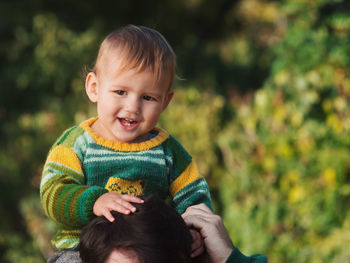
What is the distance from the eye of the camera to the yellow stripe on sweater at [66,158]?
6.92ft

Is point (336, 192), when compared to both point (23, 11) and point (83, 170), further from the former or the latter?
point (23, 11)

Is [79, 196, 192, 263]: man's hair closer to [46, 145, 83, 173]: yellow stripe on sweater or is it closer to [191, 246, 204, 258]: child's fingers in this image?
[191, 246, 204, 258]: child's fingers

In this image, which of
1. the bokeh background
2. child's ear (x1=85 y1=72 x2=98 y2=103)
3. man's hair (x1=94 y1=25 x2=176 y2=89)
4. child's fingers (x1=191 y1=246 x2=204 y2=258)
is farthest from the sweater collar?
the bokeh background

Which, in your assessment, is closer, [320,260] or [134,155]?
[134,155]

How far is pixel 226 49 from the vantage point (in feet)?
44.1

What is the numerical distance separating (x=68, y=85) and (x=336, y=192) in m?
5.41

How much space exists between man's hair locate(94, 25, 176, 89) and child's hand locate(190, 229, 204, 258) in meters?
0.56

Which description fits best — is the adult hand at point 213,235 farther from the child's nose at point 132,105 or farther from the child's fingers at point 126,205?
the child's nose at point 132,105

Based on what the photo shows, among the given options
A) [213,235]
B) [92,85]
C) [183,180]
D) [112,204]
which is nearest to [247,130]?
[183,180]

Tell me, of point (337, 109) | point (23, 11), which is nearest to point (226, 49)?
point (23, 11)

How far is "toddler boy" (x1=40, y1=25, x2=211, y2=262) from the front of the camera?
6.80 ft

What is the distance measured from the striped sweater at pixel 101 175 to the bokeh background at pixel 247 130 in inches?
124

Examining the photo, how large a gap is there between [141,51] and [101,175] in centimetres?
47

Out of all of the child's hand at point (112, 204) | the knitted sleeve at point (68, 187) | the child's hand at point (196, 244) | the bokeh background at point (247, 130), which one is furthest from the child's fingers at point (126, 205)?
the bokeh background at point (247, 130)
